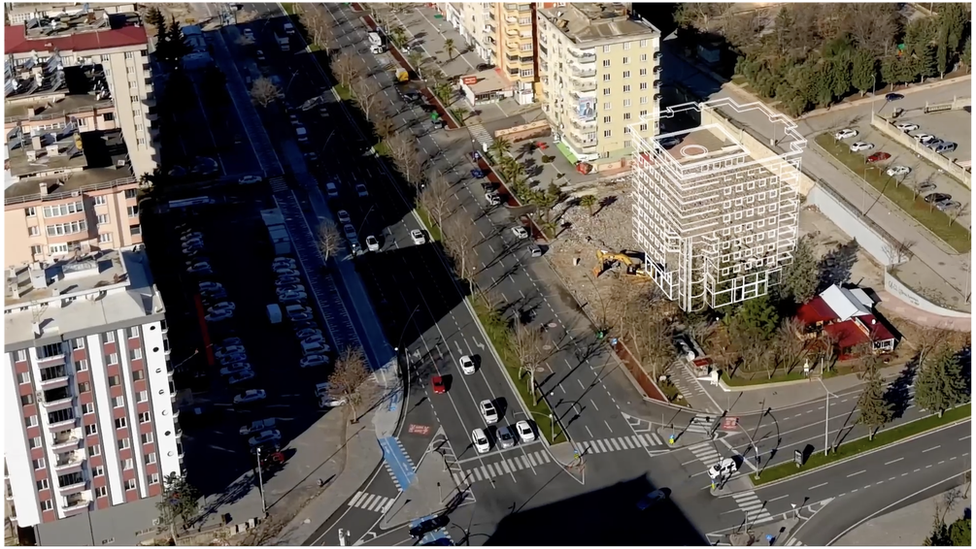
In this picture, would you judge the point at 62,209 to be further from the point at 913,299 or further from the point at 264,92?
the point at 913,299

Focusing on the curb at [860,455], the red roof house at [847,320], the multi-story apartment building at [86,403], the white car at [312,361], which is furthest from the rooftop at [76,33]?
the curb at [860,455]

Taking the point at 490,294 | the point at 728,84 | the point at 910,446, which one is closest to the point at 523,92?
the point at 728,84

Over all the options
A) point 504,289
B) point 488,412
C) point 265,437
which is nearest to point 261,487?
point 265,437

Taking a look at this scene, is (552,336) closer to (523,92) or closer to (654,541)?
(654,541)

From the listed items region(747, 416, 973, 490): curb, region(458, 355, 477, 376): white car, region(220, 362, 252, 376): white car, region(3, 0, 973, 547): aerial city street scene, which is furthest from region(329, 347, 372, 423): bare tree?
region(747, 416, 973, 490): curb

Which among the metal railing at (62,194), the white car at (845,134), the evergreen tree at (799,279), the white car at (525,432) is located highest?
the metal railing at (62,194)

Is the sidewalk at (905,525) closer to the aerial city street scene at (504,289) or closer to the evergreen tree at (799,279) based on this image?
the aerial city street scene at (504,289)
